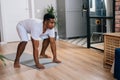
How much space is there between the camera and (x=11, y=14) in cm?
665

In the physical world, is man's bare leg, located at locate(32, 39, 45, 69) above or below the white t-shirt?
below

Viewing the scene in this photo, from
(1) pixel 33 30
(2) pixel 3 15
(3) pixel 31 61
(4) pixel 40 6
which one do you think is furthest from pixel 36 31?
(4) pixel 40 6

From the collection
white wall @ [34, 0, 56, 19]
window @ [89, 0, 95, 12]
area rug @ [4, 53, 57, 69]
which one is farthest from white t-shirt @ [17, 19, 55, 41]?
white wall @ [34, 0, 56, 19]

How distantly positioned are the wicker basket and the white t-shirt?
1.07 m

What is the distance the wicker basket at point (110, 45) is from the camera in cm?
366

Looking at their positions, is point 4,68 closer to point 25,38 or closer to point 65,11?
point 25,38

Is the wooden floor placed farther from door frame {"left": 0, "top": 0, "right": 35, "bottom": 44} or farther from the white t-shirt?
door frame {"left": 0, "top": 0, "right": 35, "bottom": 44}

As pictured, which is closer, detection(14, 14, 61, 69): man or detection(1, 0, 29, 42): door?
detection(14, 14, 61, 69): man

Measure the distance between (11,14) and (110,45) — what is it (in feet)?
A: 12.5

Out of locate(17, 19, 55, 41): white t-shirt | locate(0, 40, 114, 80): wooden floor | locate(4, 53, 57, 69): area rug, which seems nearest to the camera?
locate(0, 40, 114, 80): wooden floor

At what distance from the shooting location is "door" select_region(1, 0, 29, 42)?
21.4 ft

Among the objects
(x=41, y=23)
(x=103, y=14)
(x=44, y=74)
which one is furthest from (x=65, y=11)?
(x=44, y=74)

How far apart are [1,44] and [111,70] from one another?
3.93 meters

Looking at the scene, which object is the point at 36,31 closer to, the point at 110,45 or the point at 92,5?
the point at 110,45
